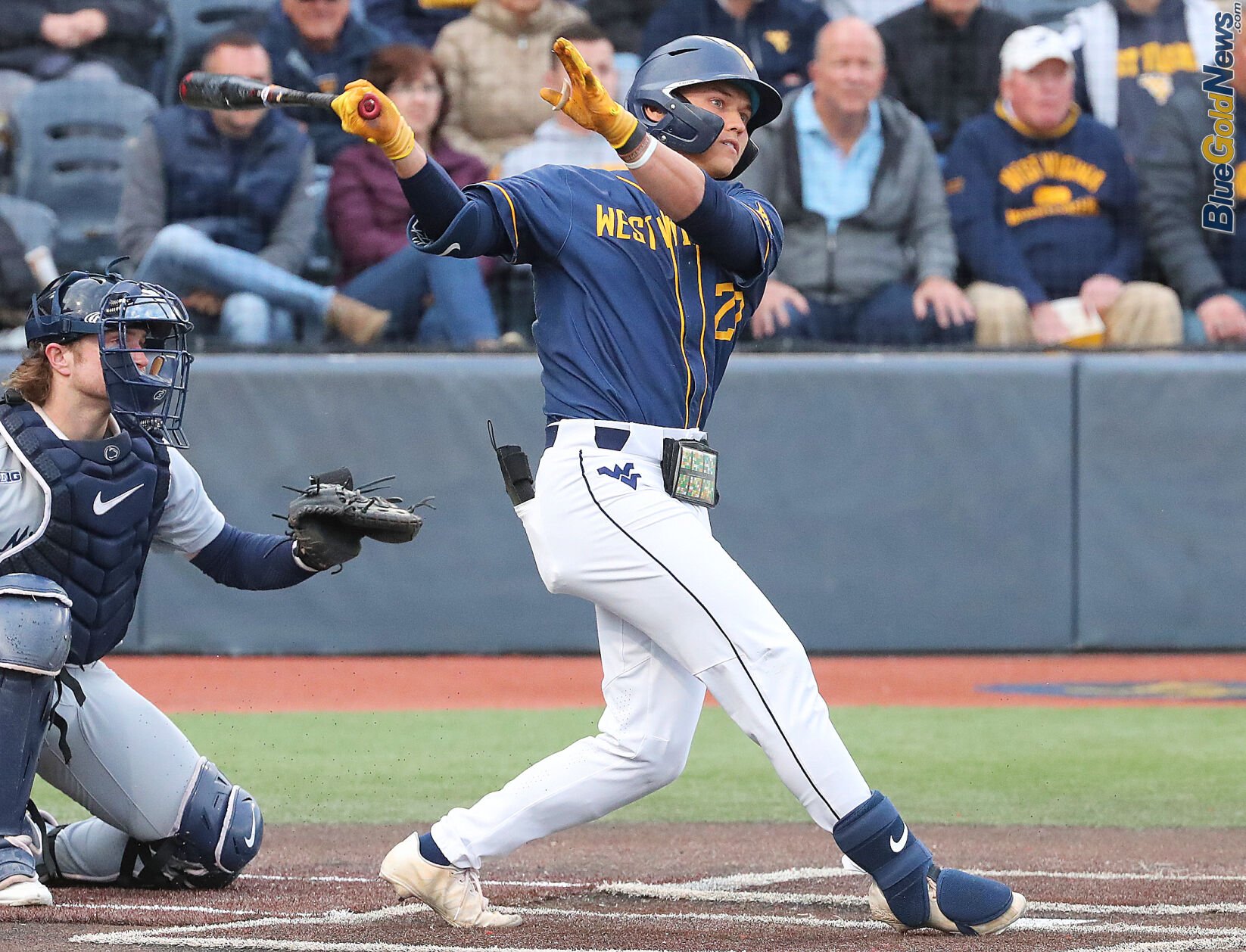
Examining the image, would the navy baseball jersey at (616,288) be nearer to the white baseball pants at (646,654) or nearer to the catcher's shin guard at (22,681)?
the white baseball pants at (646,654)

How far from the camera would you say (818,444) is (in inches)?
359

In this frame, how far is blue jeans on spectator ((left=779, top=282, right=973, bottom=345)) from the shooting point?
30.2ft

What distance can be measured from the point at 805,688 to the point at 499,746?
3333mm

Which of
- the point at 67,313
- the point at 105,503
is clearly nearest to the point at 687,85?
the point at 67,313

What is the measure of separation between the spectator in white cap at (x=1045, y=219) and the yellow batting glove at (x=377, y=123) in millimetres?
6293

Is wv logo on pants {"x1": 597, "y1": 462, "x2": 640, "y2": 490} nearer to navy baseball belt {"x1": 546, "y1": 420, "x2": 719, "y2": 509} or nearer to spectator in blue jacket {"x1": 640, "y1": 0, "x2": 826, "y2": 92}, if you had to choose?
navy baseball belt {"x1": 546, "y1": 420, "x2": 719, "y2": 509}

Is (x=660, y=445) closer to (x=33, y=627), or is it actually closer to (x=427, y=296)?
(x=33, y=627)

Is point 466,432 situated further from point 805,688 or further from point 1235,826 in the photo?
point 805,688

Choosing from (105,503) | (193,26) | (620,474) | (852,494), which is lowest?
(852,494)

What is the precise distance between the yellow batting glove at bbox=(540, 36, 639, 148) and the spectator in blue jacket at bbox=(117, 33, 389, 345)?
19.4 feet

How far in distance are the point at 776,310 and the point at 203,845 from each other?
18.5 feet

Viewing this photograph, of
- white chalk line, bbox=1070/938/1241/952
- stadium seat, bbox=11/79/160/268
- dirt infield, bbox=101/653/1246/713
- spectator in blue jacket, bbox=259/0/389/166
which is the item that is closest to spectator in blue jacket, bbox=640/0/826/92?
spectator in blue jacket, bbox=259/0/389/166

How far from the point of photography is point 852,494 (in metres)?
9.12

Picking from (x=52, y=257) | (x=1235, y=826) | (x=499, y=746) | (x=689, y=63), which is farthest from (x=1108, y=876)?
(x=52, y=257)
